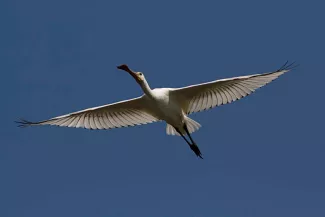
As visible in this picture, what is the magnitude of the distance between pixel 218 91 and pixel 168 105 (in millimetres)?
1308

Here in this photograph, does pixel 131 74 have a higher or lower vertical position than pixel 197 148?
higher

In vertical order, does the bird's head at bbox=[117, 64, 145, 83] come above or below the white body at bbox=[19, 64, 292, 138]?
above

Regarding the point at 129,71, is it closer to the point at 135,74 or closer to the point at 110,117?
the point at 135,74

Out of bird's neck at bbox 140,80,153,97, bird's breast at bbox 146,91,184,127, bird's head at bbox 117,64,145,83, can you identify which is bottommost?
bird's breast at bbox 146,91,184,127

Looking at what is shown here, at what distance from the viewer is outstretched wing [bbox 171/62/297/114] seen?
21875 millimetres

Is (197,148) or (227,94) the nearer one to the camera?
(227,94)

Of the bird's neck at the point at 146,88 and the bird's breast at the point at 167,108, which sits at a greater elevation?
the bird's neck at the point at 146,88

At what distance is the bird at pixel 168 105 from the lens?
22.1 meters

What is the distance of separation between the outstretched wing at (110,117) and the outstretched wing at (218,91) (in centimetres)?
102

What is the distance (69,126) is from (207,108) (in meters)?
3.49

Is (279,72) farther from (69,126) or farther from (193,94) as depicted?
(69,126)

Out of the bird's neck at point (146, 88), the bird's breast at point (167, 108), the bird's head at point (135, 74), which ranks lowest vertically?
the bird's breast at point (167, 108)

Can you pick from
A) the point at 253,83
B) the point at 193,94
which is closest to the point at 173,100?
the point at 193,94

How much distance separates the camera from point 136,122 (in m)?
23.3
